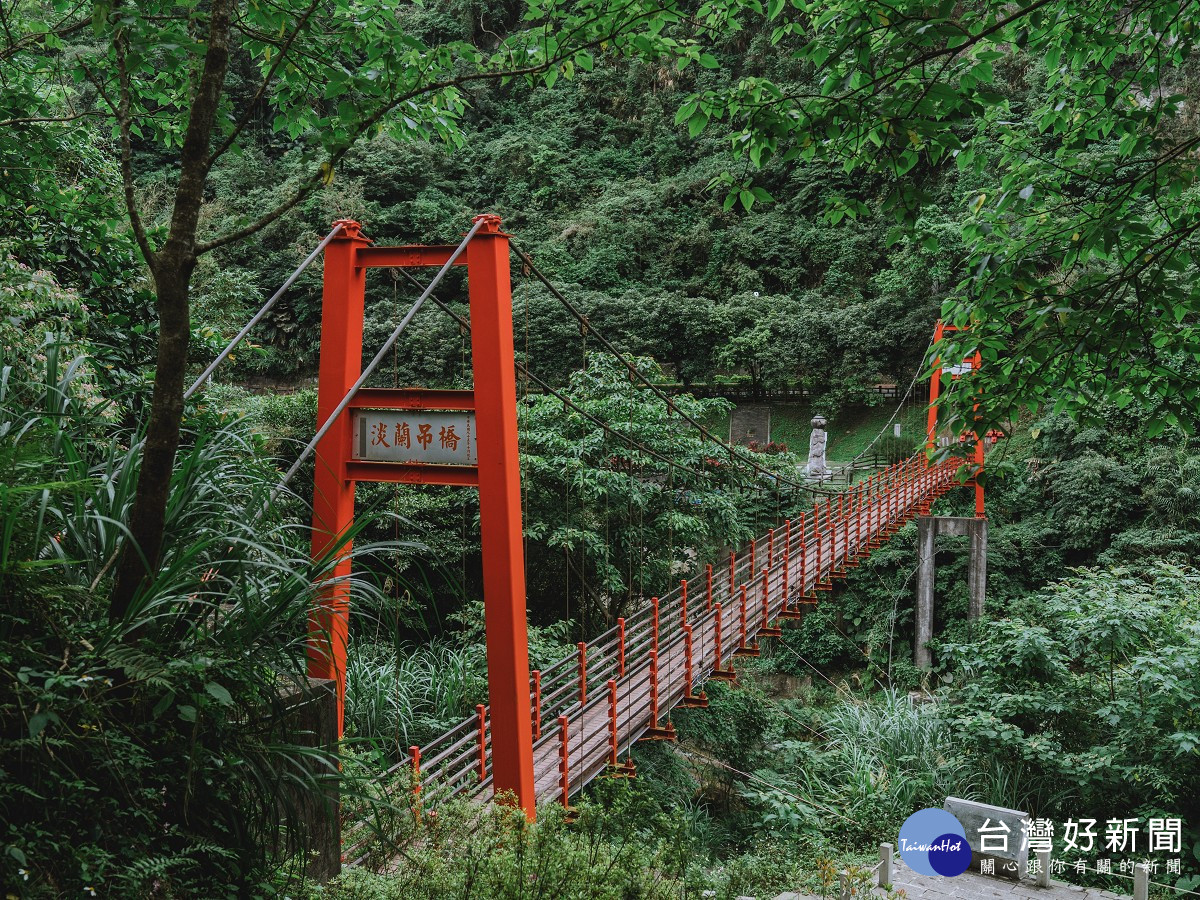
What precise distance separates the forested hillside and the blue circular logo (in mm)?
462

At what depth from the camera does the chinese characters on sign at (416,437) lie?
3.37 meters

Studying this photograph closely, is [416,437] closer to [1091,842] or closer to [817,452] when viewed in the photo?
[1091,842]

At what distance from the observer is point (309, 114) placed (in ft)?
10.1

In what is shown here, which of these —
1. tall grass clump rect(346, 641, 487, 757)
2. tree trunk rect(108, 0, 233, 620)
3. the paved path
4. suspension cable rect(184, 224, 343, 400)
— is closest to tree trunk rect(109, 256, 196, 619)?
tree trunk rect(108, 0, 233, 620)

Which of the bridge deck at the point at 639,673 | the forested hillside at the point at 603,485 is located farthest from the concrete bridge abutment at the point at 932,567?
the bridge deck at the point at 639,673

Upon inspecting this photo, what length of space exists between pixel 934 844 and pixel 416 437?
14.1ft

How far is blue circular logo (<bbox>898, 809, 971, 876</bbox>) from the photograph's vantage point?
17.0ft

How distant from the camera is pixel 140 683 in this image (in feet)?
4.15

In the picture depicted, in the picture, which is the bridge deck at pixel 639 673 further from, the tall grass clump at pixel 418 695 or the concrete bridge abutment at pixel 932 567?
the concrete bridge abutment at pixel 932 567

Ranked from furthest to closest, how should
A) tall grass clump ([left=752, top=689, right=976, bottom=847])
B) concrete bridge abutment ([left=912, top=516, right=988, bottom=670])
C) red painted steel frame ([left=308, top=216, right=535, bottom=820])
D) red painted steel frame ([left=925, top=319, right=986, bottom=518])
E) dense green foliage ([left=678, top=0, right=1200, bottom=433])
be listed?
concrete bridge abutment ([left=912, top=516, right=988, bottom=670])
tall grass clump ([left=752, top=689, right=976, bottom=847])
red painted steel frame ([left=308, top=216, right=535, bottom=820])
red painted steel frame ([left=925, top=319, right=986, bottom=518])
dense green foliage ([left=678, top=0, right=1200, bottom=433])

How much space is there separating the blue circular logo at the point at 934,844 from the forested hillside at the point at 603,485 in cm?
46

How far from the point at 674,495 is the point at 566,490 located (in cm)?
140

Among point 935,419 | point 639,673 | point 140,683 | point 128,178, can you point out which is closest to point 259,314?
point 128,178

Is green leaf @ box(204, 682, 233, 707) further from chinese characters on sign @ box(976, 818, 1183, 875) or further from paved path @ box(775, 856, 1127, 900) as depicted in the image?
chinese characters on sign @ box(976, 818, 1183, 875)
